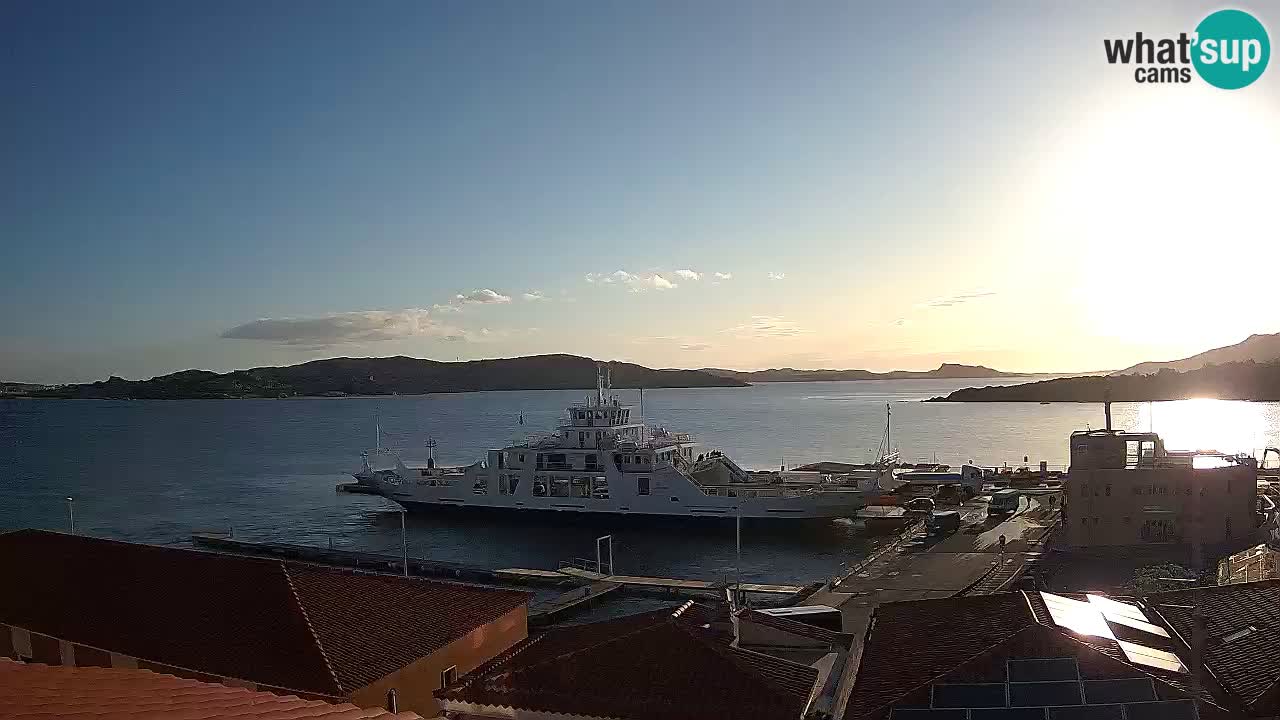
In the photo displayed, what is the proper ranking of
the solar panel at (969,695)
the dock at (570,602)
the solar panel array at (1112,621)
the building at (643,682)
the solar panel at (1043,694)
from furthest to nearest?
the dock at (570,602), the building at (643,682), the solar panel array at (1112,621), the solar panel at (969,695), the solar panel at (1043,694)

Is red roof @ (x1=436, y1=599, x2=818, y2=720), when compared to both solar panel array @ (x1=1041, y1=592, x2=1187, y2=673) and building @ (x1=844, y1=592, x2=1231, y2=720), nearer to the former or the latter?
building @ (x1=844, y1=592, x2=1231, y2=720)

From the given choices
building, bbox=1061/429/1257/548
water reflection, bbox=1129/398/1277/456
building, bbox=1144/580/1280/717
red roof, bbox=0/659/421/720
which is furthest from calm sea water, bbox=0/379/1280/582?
red roof, bbox=0/659/421/720

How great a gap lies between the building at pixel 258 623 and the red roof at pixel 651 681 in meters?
1.04

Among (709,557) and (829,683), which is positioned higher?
(829,683)

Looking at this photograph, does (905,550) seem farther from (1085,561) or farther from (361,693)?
(361,693)

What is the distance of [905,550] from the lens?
31.4 metres

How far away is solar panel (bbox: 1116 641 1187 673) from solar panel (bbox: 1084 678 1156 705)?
795mm

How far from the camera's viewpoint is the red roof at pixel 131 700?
3.34 metres

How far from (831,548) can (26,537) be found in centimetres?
2867

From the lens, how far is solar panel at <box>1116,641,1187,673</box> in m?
7.82

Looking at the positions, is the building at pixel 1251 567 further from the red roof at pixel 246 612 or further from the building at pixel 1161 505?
the red roof at pixel 246 612

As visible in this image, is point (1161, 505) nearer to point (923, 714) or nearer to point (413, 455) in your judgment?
point (923, 714)

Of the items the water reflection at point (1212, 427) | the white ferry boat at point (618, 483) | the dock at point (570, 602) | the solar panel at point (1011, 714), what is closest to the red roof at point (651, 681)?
the solar panel at point (1011, 714)

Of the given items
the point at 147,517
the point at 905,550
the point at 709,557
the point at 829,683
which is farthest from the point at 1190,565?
the point at 147,517
